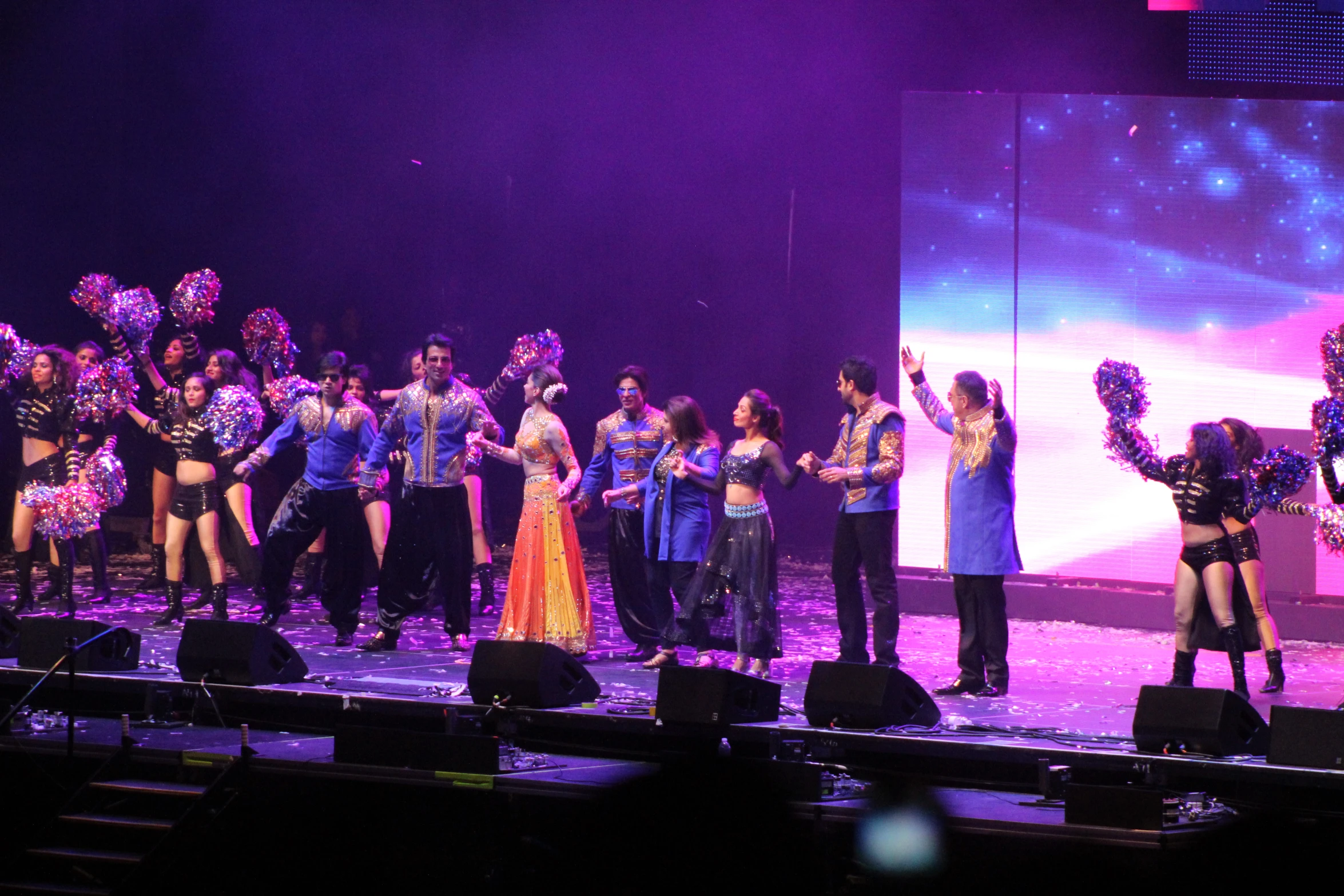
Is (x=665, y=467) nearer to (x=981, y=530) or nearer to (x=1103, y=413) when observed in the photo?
(x=981, y=530)

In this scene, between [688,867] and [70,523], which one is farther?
[70,523]

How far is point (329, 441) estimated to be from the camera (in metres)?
8.53

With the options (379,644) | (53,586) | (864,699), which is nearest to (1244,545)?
(864,699)

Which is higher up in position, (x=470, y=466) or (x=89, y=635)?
(x=470, y=466)

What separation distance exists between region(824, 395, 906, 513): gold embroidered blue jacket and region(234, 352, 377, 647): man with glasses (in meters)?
3.03

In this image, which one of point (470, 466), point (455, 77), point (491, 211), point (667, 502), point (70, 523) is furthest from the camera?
point (491, 211)

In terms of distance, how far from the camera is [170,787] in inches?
227

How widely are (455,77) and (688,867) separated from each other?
8.20 meters

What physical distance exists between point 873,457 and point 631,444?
1558mm

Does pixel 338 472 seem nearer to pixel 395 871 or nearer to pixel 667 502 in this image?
pixel 667 502

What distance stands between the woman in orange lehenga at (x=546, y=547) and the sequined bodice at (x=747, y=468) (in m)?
1.03

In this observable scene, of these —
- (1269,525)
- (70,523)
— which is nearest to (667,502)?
(70,523)

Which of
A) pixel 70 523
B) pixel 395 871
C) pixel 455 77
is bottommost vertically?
pixel 395 871

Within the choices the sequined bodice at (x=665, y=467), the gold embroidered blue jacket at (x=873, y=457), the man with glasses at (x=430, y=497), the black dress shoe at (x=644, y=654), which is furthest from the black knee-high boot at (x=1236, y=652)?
the man with glasses at (x=430, y=497)
